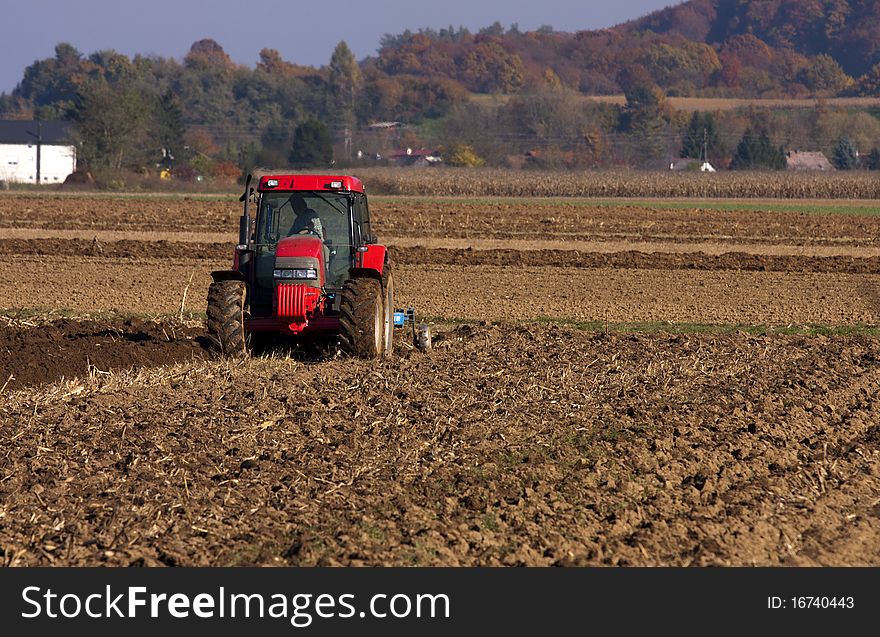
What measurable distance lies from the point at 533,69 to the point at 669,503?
17611 centimetres

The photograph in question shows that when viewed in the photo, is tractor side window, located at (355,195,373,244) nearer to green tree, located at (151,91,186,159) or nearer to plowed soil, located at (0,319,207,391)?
plowed soil, located at (0,319,207,391)

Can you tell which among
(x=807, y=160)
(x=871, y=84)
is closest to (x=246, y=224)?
(x=807, y=160)

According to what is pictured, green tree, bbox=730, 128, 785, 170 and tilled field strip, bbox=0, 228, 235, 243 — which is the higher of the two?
green tree, bbox=730, 128, 785, 170

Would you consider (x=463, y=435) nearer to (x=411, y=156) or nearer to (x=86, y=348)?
(x=86, y=348)

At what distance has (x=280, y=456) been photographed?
30.1 ft

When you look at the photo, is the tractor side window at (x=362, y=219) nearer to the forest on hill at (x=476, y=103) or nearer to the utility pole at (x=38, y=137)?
the forest on hill at (x=476, y=103)

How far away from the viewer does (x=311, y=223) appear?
1390 centimetres

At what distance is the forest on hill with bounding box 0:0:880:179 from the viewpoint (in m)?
96.1

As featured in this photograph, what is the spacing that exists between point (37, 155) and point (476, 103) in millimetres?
62532

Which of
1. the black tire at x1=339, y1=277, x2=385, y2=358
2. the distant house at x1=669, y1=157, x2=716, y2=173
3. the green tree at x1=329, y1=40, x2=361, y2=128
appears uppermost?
the green tree at x1=329, y1=40, x2=361, y2=128

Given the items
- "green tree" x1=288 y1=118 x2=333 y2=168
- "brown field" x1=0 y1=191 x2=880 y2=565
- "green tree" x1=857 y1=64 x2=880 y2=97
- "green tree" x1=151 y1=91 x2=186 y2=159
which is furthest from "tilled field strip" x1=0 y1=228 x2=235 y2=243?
"green tree" x1=857 y1=64 x2=880 y2=97

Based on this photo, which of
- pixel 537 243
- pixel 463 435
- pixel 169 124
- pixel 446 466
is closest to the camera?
pixel 446 466

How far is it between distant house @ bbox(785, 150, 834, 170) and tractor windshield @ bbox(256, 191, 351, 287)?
9521cm
